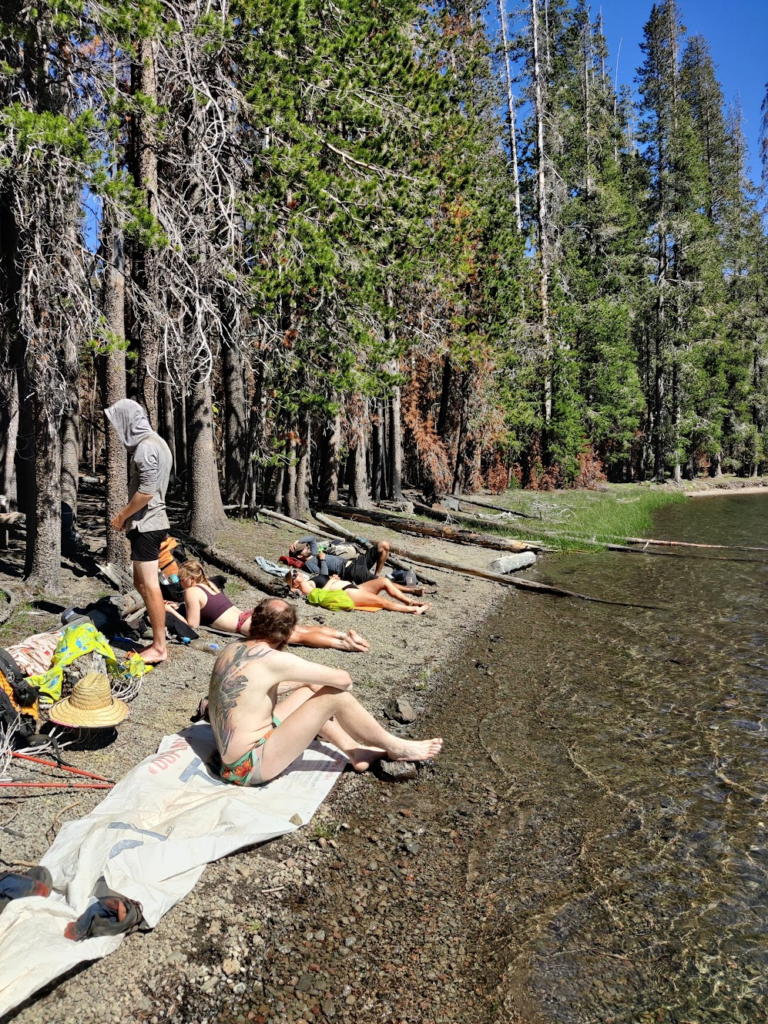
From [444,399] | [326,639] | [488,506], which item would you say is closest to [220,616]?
[326,639]

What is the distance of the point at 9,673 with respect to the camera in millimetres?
4984

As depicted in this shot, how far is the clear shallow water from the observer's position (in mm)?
3541

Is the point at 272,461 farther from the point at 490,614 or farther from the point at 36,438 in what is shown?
the point at 36,438

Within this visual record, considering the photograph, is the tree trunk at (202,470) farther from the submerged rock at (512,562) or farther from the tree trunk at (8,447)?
the submerged rock at (512,562)

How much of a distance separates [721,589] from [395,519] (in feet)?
24.8

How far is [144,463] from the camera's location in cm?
643

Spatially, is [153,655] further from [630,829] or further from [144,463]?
[630,829]

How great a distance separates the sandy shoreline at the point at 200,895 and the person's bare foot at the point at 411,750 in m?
0.20

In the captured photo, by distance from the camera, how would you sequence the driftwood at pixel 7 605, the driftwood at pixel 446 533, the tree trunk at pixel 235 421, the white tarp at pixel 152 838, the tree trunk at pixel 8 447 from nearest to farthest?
the white tarp at pixel 152 838, the driftwood at pixel 7 605, the tree trunk at pixel 8 447, the tree trunk at pixel 235 421, the driftwood at pixel 446 533

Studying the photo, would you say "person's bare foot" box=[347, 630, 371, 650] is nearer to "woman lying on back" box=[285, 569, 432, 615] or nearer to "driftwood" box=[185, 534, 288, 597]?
"woman lying on back" box=[285, 569, 432, 615]

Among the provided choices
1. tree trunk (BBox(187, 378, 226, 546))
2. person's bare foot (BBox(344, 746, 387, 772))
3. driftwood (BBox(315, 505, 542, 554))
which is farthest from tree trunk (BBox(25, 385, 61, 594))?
driftwood (BBox(315, 505, 542, 554))

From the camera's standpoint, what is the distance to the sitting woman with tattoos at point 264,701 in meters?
4.68

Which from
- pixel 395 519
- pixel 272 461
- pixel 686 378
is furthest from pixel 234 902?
pixel 686 378

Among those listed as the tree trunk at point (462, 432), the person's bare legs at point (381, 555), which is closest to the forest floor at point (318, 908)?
the person's bare legs at point (381, 555)
